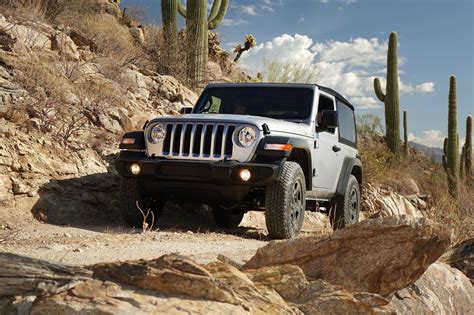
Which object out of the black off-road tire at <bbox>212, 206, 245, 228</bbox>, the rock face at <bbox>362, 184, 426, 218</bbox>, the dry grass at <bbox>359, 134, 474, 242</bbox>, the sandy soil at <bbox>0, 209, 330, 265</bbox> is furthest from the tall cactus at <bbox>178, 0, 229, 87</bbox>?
the sandy soil at <bbox>0, 209, 330, 265</bbox>

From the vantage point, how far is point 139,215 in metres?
7.28

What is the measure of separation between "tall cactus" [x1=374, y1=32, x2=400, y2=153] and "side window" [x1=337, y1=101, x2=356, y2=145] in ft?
34.4

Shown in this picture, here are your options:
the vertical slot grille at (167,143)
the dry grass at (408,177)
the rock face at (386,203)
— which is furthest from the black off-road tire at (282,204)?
the rock face at (386,203)

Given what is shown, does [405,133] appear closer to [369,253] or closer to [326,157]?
[326,157]

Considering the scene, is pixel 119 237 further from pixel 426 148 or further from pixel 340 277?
pixel 426 148

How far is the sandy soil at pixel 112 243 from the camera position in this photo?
4594 millimetres

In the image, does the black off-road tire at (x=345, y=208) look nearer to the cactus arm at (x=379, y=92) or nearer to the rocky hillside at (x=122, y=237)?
the rocky hillside at (x=122, y=237)

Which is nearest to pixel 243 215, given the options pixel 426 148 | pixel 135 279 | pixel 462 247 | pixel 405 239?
pixel 462 247

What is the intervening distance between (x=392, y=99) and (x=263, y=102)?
13.3m

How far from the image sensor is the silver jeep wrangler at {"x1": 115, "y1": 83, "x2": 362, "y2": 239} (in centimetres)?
664

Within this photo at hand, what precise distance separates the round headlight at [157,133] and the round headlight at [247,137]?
903mm

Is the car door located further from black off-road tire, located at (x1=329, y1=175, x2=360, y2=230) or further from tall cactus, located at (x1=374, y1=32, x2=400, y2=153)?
tall cactus, located at (x1=374, y1=32, x2=400, y2=153)

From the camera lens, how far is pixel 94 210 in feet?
27.3

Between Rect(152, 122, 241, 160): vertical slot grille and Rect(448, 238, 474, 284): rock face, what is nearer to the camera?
Rect(448, 238, 474, 284): rock face
